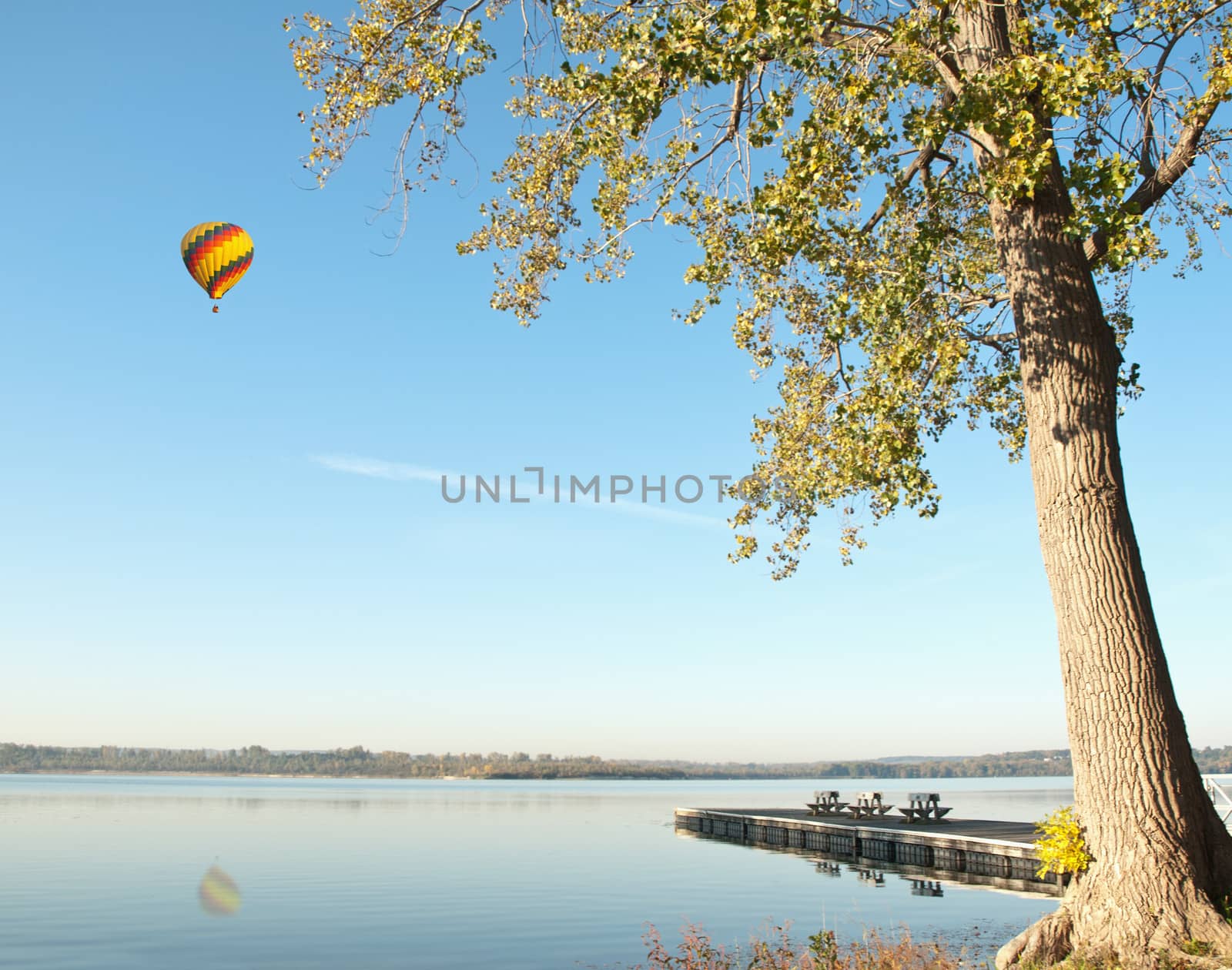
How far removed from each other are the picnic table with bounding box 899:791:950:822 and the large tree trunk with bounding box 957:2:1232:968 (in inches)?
864

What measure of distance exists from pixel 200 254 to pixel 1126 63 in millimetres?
28439

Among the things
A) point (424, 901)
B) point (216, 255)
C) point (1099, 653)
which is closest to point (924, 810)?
point (424, 901)

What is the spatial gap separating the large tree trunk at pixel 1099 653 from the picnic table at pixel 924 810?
2196 cm

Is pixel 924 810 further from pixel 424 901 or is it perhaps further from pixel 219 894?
pixel 219 894

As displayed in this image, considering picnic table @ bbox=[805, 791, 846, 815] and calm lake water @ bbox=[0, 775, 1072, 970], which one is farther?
picnic table @ bbox=[805, 791, 846, 815]

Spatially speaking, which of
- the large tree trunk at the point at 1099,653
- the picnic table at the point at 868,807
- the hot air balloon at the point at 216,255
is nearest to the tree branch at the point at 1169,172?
the large tree trunk at the point at 1099,653

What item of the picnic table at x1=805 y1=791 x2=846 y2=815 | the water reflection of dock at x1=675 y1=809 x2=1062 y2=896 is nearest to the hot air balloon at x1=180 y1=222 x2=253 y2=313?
the water reflection of dock at x1=675 y1=809 x2=1062 y2=896

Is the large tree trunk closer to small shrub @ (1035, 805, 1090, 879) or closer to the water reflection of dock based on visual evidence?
small shrub @ (1035, 805, 1090, 879)

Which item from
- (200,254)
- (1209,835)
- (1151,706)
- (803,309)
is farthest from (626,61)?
(200,254)

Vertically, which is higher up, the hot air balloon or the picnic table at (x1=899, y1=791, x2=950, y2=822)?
the hot air balloon

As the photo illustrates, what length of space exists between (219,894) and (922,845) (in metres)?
18.7

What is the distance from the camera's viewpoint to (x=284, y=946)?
19.5 m

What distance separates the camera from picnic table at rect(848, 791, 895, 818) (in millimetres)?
32625

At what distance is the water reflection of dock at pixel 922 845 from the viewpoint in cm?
2234
